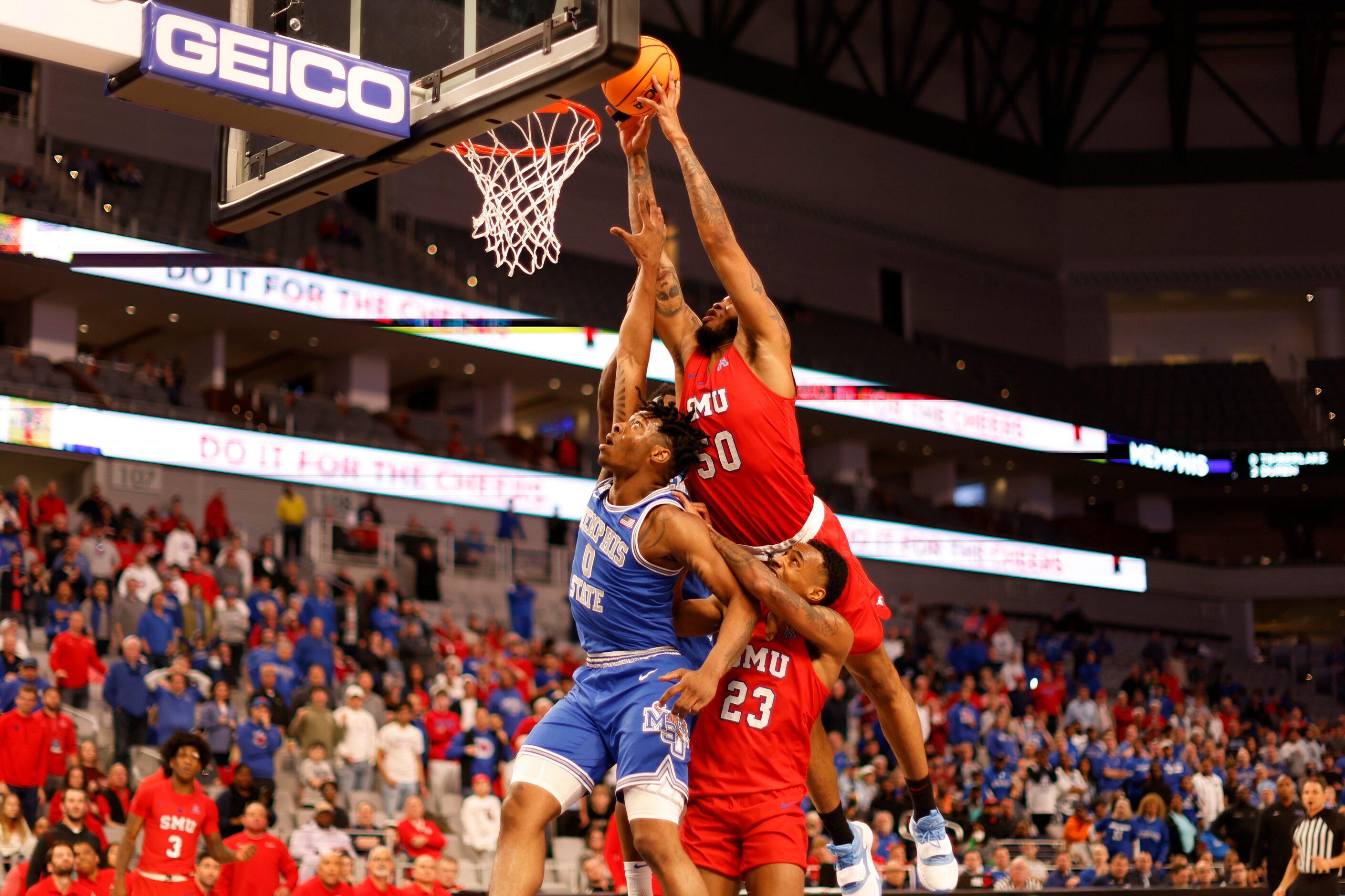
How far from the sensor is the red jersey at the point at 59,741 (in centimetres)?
1175

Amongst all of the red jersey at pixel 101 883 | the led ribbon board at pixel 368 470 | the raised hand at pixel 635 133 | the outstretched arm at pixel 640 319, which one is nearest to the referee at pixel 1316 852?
the outstretched arm at pixel 640 319

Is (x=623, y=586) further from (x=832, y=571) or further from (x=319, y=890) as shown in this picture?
(x=319, y=890)

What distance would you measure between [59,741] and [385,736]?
117 inches

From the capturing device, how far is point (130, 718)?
12.9 metres

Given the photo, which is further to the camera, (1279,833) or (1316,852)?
(1279,833)

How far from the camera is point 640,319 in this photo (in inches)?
243

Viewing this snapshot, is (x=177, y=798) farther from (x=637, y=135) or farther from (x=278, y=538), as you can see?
(x=278, y=538)

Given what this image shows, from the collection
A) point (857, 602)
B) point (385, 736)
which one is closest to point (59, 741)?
point (385, 736)

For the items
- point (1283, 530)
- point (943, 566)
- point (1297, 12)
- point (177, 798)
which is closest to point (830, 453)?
point (943, 566)

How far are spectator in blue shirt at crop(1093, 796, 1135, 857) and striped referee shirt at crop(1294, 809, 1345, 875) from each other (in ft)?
15.9

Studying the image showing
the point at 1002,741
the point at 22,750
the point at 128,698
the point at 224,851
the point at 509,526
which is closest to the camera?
the point at 224,851

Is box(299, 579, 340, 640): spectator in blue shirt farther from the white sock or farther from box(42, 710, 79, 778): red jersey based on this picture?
the white sock

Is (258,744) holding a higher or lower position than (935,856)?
higher

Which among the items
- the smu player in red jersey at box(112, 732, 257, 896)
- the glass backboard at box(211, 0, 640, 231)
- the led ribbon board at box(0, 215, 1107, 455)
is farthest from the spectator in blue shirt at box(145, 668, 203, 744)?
the glass backboard at box(211, 0, 640, 231)
